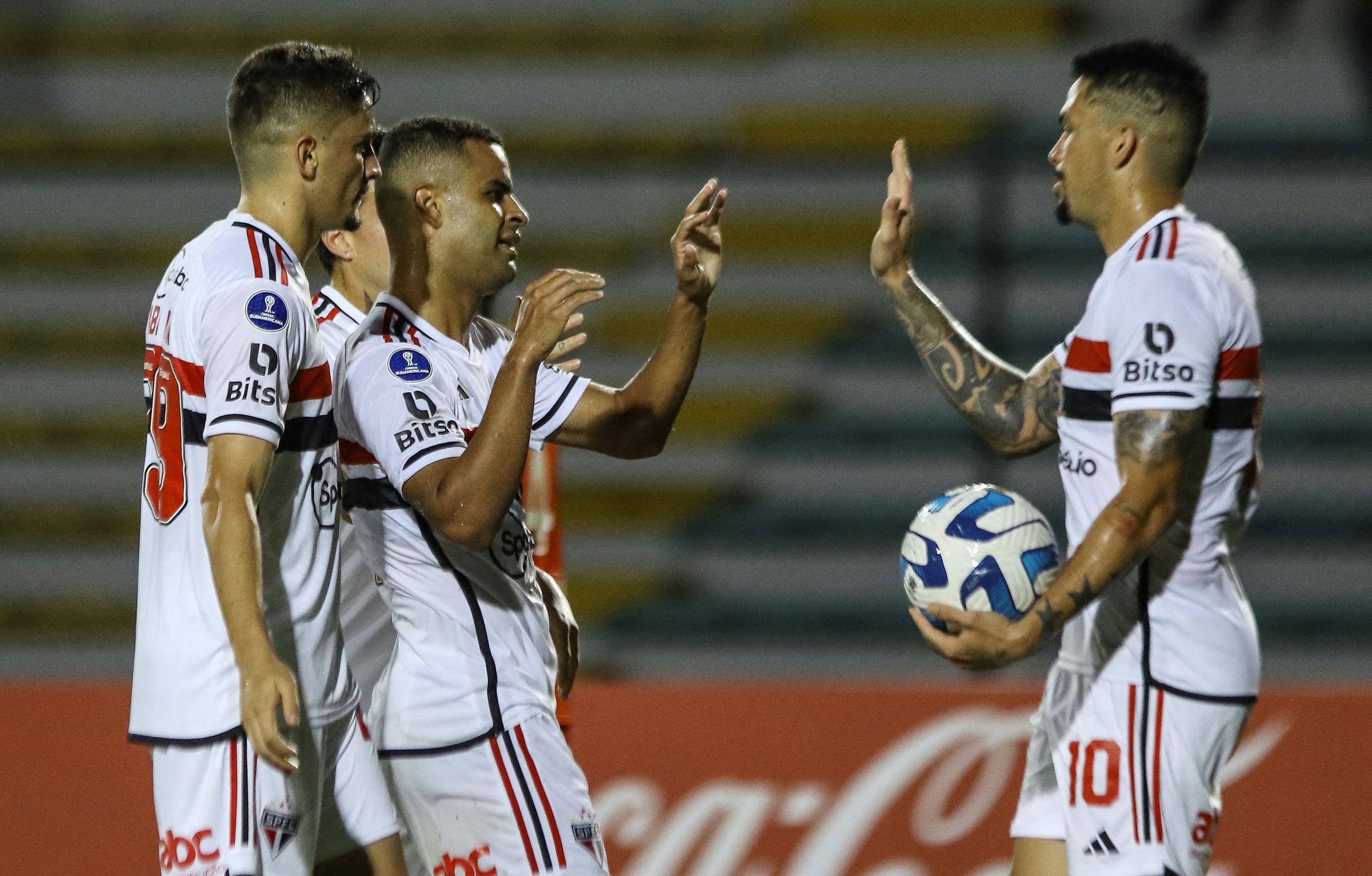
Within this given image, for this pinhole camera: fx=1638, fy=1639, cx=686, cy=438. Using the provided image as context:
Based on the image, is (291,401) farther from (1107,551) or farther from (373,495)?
(1107,551)

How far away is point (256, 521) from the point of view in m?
2.58

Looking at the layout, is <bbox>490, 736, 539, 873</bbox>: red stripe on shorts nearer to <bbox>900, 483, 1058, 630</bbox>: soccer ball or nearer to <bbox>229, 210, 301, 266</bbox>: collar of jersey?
<bbox>900, 483, 1058, 630</bbox>: soccer ball

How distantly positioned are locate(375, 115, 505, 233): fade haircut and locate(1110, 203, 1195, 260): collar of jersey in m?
1.21

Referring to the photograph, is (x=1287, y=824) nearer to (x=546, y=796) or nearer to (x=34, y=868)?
(x=546, y=796)

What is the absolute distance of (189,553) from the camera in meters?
2.75

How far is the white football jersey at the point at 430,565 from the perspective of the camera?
2.83 m

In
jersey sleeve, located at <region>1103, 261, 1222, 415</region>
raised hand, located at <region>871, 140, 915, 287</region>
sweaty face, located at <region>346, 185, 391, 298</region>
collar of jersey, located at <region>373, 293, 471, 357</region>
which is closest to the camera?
jersey sleeve, located at <region>1103, 261, 1222, 415</region>

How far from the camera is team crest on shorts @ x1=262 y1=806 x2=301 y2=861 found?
2725mm

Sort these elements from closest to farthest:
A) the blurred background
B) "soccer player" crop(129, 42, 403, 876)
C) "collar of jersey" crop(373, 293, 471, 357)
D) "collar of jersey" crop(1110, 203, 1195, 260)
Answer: "soccer player" crop(129, 42, 403, 876), "collar of jersey" crop(1110, 203, 1195, 260), "collar of jersey" crop(373, 293, 471, 357), the blurred background

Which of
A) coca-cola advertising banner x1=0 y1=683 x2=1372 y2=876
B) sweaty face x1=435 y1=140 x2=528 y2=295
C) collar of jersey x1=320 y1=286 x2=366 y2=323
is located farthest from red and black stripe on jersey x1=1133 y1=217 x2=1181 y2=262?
coca-cola advertising banner x1=0 y1=683 x2=1372 y2=876

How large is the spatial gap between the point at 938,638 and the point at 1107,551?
0.31m

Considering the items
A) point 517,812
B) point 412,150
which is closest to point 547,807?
point 517,812

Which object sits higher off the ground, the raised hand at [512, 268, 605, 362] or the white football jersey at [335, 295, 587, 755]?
the raised hand at [512, 268, 605, 362]

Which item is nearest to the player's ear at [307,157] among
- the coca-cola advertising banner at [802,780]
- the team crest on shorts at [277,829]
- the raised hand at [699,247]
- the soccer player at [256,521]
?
the soccer player at [256,521]
